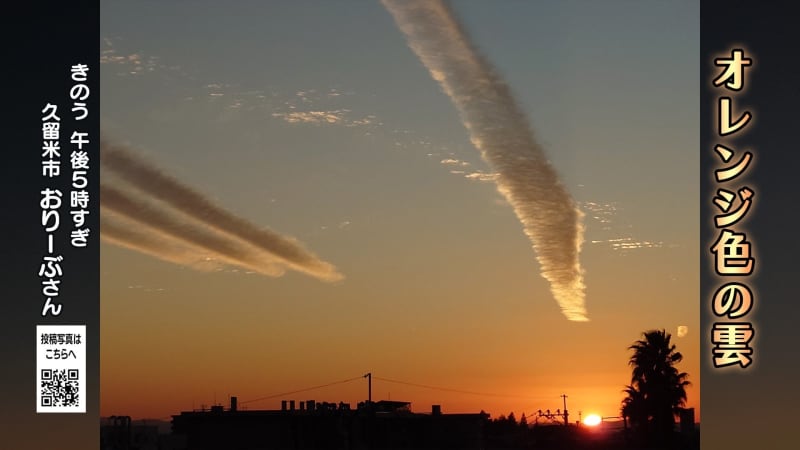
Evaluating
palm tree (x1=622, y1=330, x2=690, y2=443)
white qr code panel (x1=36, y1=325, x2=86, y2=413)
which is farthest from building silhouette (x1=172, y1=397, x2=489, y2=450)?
white qr code panel (x1=36, y1=325, x2=86, y2=413)

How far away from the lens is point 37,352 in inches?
1495

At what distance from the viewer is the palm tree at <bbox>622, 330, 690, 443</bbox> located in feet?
256

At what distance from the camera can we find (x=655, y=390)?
7806 centimetres

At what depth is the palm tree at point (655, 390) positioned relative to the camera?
256 ft

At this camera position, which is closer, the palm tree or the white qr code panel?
the white qr code panel

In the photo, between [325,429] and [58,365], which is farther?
[325,429]

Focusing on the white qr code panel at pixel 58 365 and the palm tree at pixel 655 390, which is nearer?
the white qr code panel at pixel 58 365

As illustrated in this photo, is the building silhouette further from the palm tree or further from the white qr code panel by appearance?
the white qr code panel

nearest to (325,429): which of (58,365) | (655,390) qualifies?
(655,390)

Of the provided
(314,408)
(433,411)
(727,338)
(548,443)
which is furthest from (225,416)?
(727,338)

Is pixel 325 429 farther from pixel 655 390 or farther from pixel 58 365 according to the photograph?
pixel 58 365

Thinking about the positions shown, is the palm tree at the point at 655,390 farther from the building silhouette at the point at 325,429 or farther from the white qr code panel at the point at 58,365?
the white qr code panel at the point at 58,365

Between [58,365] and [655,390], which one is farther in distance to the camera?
[655,390]

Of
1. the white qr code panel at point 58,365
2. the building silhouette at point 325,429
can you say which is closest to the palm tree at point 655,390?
the building silhouette at point 325,429
